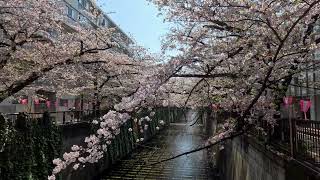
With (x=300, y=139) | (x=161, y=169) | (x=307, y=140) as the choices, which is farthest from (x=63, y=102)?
(x=307, y=140)

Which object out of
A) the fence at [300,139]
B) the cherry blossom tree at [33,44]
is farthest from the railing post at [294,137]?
the cherry blossom tree at [33,44]

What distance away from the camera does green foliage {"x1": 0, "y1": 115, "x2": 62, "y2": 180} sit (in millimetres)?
17312

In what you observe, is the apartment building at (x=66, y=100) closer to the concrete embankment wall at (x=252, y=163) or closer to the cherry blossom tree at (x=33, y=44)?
the cherry blossom tree at (x=33, y=44)

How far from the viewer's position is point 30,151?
62.6 ft

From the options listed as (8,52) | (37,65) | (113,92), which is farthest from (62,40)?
(113,92)

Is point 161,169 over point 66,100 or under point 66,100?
under

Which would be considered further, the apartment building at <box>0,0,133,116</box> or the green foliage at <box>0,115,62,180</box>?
the apartment building at <box>0,0,133,116</box>

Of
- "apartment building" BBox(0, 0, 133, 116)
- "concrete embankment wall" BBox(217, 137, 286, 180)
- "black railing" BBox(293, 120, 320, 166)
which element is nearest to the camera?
"black railing" BBox(293, 120, 320, 166)

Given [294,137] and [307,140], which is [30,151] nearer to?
[294,137]

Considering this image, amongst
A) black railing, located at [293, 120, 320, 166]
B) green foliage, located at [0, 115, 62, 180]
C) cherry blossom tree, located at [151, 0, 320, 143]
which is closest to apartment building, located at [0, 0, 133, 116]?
green foliage, located at [0, 115, 62, 180]

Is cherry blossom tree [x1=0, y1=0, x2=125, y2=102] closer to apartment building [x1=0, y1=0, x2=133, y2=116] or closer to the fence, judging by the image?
apartment building [x1=0, y1=0, x2=133, y2=116]

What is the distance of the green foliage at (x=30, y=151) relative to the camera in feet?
56.8

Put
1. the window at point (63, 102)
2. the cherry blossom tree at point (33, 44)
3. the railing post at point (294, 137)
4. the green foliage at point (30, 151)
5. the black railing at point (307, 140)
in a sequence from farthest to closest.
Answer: the window at point (63, 102) < the green foliage at point (30, 151) < the cherry blossom tree at point (33, 44) < the railing post at point (294, 137) < the black railing at point (307, 140)

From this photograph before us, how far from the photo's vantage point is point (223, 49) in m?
11.4
